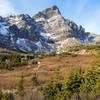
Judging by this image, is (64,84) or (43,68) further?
(43,68)

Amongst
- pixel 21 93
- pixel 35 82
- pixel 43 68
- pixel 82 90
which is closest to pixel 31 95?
pixel 21 93

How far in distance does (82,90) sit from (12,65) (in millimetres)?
86519

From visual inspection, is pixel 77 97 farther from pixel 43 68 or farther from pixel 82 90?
pixel 43 68

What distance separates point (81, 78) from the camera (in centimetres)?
6366

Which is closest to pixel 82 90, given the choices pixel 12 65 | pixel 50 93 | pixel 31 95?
pixel 50 93

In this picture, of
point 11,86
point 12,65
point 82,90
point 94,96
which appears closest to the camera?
point 94,96

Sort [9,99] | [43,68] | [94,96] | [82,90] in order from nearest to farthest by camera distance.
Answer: [94,96], [82,90], [9,99], [43,68]

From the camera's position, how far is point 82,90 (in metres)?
63.1

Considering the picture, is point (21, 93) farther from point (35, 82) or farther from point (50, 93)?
point (35, 82)

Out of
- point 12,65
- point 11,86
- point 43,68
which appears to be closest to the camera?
point 11,86

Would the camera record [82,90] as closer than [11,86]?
Yes

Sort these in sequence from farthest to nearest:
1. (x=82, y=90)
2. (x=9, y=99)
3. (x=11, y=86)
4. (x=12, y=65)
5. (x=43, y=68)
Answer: (x=12, y=65) → (x=43, y=68) → (x=11, y=86) → (x=9, y=99) → (x=82, y=90)

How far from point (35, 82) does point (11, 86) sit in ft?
19.6

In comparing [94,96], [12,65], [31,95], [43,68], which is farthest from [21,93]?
[12,65]
